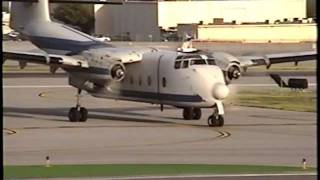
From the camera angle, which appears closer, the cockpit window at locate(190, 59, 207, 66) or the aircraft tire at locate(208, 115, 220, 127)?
the aircraft tire at locate(208, 115, 220, 127)

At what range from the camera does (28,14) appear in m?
35.1

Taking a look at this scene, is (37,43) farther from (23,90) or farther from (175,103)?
(23,90)

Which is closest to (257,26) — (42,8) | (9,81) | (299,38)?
(299,38)

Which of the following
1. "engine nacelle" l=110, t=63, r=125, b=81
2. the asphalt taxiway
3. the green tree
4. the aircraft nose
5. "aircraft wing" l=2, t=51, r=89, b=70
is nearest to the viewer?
the asphalt taxiway

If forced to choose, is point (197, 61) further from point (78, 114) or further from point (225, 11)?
point (225, 11)

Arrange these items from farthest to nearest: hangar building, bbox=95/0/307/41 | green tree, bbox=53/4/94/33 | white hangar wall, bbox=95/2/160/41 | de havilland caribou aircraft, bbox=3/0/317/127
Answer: green tree, bbox=53/4/94/33 → white hangar wall, bbox=95/2/160/41 → hangar building, bbox=95/0/307/41 → de havilland caribou aircraft, bbox=3/0/317/127

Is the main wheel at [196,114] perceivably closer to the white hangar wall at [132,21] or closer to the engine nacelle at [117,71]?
the engine nacelle at [117,71]

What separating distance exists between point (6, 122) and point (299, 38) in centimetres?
7382

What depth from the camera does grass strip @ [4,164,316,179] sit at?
15766mm

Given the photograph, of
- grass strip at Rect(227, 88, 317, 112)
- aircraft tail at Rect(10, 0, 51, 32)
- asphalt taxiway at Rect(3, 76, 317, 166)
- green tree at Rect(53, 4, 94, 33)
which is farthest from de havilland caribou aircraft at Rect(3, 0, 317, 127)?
green tree at Rect(53, 4, 94, 33)

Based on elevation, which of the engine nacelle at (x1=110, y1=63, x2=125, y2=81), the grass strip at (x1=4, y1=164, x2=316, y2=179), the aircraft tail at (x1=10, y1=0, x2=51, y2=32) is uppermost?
the aircraft tail at (x1=10, y1=0, x2=51, y2=32)

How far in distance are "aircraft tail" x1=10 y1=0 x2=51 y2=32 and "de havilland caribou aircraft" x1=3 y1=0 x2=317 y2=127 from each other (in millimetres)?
2573

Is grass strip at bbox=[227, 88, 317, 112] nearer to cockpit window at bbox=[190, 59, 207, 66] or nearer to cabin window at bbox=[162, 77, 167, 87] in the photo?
cockpit window at bbox=[190, 59, 207, 66]

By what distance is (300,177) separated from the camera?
48.6 feet
